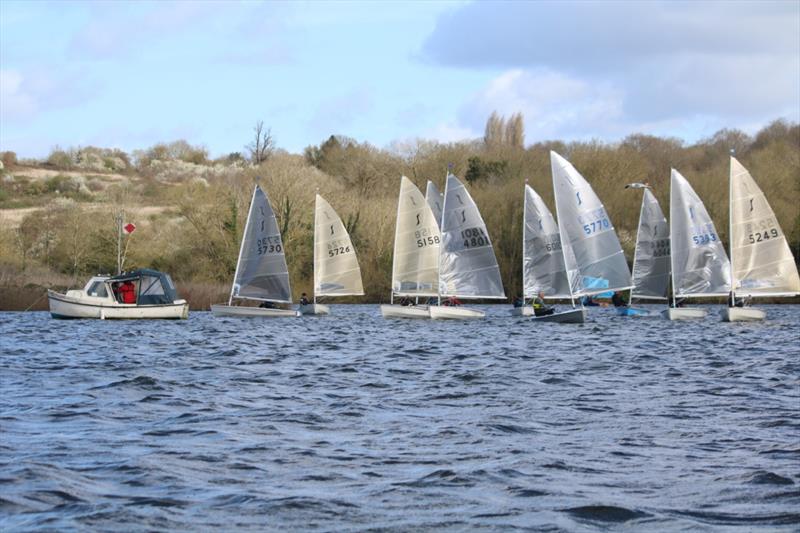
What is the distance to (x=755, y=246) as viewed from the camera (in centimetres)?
4188

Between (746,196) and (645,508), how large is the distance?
1356 inches

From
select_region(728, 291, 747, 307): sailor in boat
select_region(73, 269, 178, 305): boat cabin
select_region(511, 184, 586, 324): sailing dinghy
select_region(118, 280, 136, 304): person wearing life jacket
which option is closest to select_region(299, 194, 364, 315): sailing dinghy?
select_region(73, 269, 178, 305): boat cabin

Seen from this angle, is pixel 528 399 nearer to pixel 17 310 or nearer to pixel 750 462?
pixel 750 462

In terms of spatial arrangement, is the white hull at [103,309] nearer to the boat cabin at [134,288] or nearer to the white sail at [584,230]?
the boat cabin at [134,288]

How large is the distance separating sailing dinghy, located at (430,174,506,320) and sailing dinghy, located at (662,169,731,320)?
7.13 m

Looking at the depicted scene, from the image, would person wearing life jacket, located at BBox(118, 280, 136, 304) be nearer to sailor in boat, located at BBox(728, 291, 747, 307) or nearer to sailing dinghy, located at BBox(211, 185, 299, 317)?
sailing dinghy, located at BBox(211, 185, 299, 317)

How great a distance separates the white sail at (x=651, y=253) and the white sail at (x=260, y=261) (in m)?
16.3

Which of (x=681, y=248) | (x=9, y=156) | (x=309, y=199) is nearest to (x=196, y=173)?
(x=9, y=156)

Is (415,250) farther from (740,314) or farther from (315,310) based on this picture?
(740,314)

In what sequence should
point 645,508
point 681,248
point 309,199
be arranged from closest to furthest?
point 645,508 → point 681,248 → point 309,199

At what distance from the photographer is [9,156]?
415 ft

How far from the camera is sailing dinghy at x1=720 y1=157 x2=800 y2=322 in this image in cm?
4156

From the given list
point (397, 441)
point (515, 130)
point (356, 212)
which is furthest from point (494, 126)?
point (397, 441)

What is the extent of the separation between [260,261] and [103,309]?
6.47 meters
